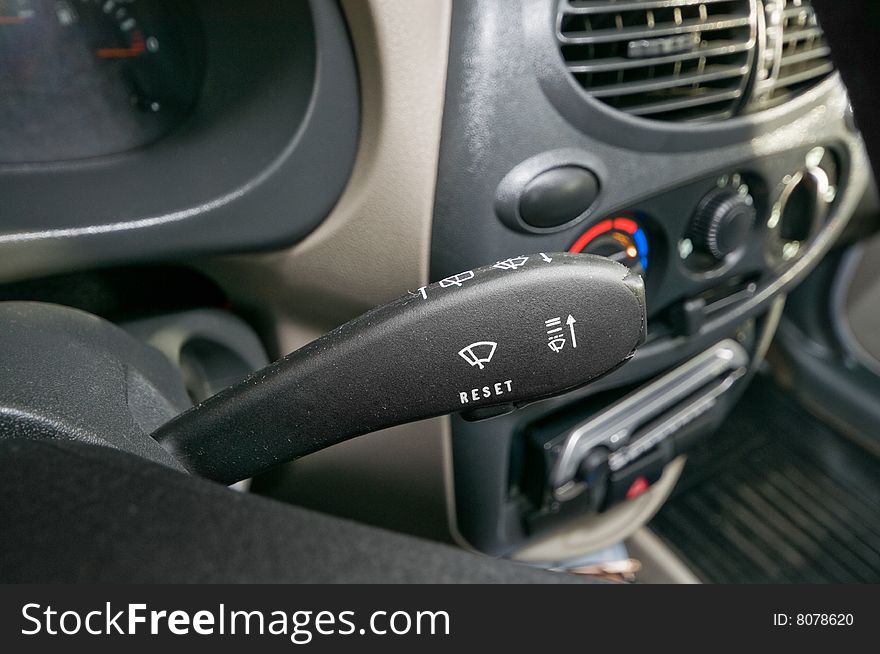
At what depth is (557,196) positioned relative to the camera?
62 centimetres

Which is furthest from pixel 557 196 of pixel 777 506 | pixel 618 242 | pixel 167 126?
pixel 777 506

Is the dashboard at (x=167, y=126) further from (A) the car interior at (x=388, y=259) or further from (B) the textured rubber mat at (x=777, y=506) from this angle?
(B) the textured rubber mat at (x=777, y=506)

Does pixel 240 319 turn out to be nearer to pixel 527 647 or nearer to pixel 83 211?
pixel 83 211

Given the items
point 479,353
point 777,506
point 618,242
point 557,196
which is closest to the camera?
point 479,353

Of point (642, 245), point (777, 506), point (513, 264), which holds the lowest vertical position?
point (777, 506)

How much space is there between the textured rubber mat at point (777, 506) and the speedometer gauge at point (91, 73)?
3.21 feet

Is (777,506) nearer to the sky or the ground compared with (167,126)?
nearer to the ground

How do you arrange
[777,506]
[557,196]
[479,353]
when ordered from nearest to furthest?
[479,353], [557,196], [777,506]

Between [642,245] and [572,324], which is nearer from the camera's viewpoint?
[572,324]

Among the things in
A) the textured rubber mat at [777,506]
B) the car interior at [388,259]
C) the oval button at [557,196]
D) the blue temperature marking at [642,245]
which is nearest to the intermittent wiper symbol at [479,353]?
the car interior at [388,259]

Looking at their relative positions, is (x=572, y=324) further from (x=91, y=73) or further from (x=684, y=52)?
(x=91, y=73)

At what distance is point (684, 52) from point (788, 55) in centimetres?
16

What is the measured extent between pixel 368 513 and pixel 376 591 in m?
0.63

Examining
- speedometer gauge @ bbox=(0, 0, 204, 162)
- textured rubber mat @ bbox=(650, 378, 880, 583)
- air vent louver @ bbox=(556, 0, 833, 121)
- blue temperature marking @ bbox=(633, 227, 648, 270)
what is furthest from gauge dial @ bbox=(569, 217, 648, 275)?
textured rubber mat @ bbox=(650, 378, 880, 583)
